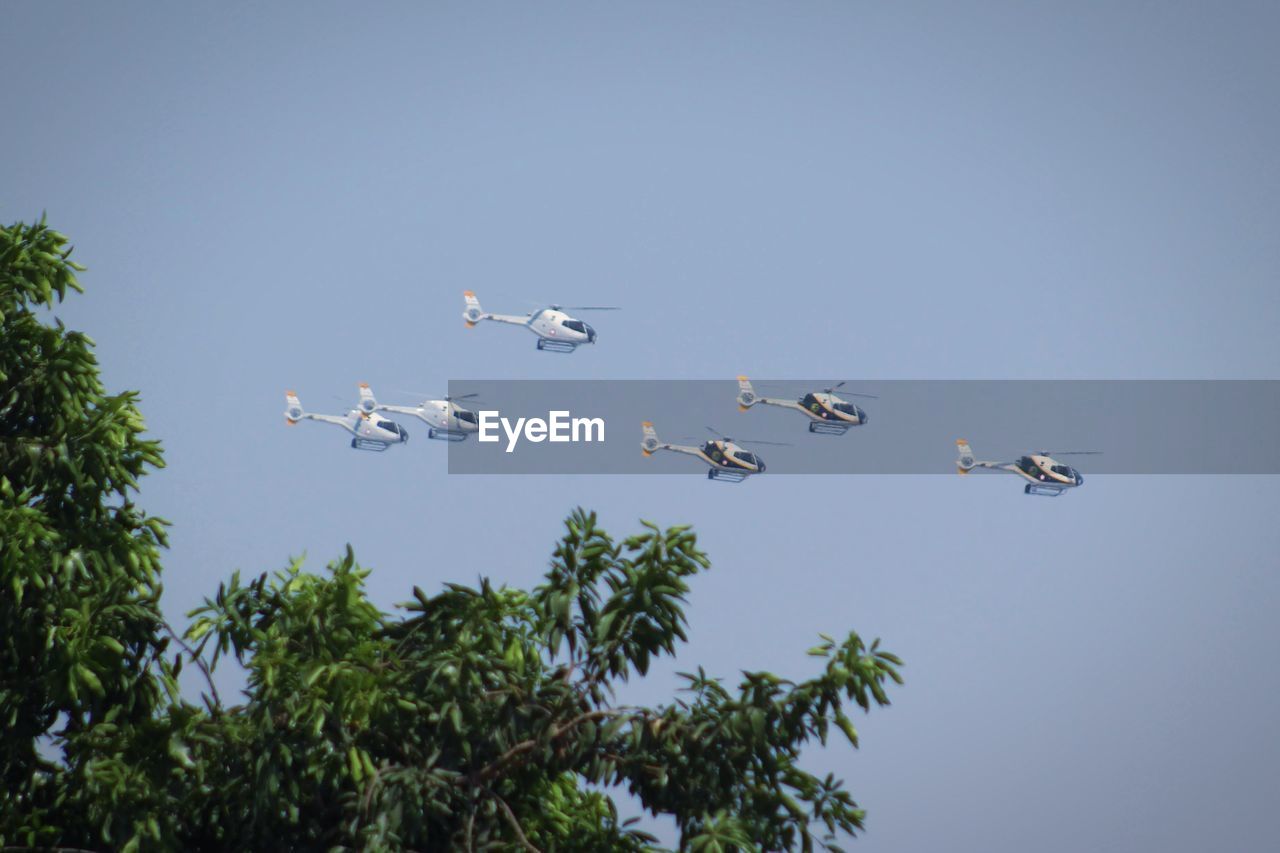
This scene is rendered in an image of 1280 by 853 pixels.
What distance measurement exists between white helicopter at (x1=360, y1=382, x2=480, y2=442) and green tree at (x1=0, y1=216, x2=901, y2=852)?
56.9 metres

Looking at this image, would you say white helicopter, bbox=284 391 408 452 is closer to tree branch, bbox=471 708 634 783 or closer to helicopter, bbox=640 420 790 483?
helicopter, bbox=640 420 790 483

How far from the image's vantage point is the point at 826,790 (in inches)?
553

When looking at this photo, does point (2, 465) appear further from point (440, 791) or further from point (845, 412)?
point (845, 412)

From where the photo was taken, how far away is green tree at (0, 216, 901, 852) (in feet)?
46.3

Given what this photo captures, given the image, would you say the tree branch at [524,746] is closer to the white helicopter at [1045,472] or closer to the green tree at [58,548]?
the green tree at [58,548]

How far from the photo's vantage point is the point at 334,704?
14234 mm

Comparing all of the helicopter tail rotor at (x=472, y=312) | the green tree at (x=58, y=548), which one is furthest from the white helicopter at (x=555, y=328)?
the green tree at (x=58, y=548)

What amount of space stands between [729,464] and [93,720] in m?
52.6

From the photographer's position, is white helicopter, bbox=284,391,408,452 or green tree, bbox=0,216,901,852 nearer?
green tree, bbox=0,216,901,852

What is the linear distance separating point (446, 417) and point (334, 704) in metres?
59.1

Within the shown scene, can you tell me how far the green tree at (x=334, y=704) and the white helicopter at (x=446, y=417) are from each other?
56.9 meters

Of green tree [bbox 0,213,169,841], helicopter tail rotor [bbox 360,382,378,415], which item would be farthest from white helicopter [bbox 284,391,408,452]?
green tree [bbox 0,213,169,841]

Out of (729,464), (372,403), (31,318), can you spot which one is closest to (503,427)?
(372,403)

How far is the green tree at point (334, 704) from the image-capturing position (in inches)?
555
